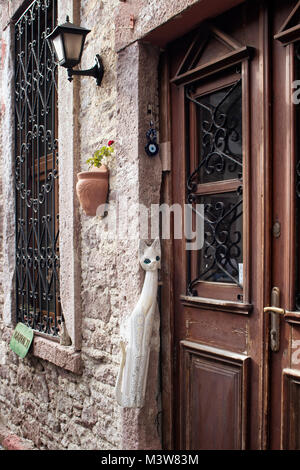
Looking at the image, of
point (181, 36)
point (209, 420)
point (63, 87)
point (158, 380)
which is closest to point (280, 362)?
point (209, 420)

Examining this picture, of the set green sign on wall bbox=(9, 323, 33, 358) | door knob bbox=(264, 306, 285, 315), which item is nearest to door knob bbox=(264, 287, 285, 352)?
door knob bbox=(264, 306, 285, 315)

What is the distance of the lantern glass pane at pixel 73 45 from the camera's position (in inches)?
131

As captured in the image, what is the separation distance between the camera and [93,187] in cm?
338

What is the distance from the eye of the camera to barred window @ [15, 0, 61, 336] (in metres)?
→ 4.35

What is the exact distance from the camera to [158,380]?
3.13m

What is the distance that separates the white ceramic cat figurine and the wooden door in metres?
0.12

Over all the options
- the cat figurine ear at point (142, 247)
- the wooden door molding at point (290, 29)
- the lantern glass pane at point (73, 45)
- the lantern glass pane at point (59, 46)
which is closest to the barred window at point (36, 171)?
the lantern glass pane at point (59, 46)

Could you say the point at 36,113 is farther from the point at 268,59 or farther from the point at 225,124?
the point at 268,59

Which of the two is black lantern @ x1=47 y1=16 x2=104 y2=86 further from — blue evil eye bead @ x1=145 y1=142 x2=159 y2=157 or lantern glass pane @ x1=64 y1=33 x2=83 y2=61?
blue evil eye bead @ x1=145 y1=142 x2=159 y2=157

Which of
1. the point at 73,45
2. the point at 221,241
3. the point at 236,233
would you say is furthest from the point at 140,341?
the point at 73,45

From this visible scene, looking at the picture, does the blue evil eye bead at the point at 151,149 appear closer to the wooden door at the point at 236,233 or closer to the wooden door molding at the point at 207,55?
the wooden door at the point at 236,233

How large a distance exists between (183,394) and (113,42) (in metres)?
2.34

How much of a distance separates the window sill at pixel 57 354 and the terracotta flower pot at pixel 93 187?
1180 mm

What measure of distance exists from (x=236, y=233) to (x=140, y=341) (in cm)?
89
